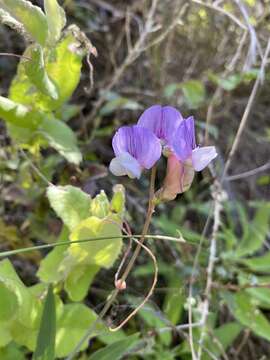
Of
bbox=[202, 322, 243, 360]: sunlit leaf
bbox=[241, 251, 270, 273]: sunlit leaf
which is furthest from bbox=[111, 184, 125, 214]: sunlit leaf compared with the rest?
bbox=[241, 251, 270, 273]: sunlit leaf

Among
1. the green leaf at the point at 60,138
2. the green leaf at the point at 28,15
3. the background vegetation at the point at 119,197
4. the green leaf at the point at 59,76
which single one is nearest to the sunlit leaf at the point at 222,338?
the background vegetation at the point at 119,197

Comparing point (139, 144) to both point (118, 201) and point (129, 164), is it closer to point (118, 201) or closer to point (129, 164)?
point (129, 164)

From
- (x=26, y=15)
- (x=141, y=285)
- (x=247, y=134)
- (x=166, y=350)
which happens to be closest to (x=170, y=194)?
(x=26, y=15)

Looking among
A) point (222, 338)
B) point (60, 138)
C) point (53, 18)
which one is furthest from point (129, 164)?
point (222, 338)

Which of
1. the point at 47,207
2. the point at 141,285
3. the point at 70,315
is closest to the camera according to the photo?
the point at 70,315

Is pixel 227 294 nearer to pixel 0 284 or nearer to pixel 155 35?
pixel 0 284

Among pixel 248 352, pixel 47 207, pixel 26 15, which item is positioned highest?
pixel 26 15

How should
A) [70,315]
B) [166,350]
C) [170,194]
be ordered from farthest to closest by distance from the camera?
[166,350], [70,315], [170,194]
